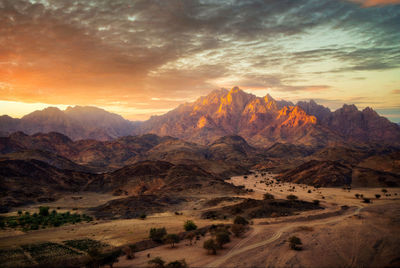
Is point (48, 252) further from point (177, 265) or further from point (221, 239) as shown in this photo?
point (221, 239)

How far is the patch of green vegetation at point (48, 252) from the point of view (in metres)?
32.2

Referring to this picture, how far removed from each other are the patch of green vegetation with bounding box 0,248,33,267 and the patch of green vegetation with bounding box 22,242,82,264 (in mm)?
969

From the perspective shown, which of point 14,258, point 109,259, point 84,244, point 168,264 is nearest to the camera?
point 168,264

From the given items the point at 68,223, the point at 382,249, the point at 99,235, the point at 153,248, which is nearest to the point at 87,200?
the point at 68,223

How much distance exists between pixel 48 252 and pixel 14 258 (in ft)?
12.5

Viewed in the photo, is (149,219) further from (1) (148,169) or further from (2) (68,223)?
(1) (148,169)

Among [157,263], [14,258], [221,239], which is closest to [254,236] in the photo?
[221,239]

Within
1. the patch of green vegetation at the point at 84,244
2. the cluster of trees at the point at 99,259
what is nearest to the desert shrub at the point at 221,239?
the cluster of trees at the point at 99,259

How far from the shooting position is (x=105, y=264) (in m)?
29.5

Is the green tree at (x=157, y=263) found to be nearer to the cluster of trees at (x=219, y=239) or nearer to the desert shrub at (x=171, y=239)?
the cluster of trees at (x=219, y=239)

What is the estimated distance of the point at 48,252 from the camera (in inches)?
1373

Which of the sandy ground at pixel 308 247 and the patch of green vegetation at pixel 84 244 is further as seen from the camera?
the patch of green vegetation at pixel 84 244

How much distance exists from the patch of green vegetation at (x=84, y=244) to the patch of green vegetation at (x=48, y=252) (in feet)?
4.12

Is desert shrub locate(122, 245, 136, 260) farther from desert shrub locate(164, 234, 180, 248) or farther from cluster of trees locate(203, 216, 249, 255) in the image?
cluster of trees locate(203, 216, 249, 255)
